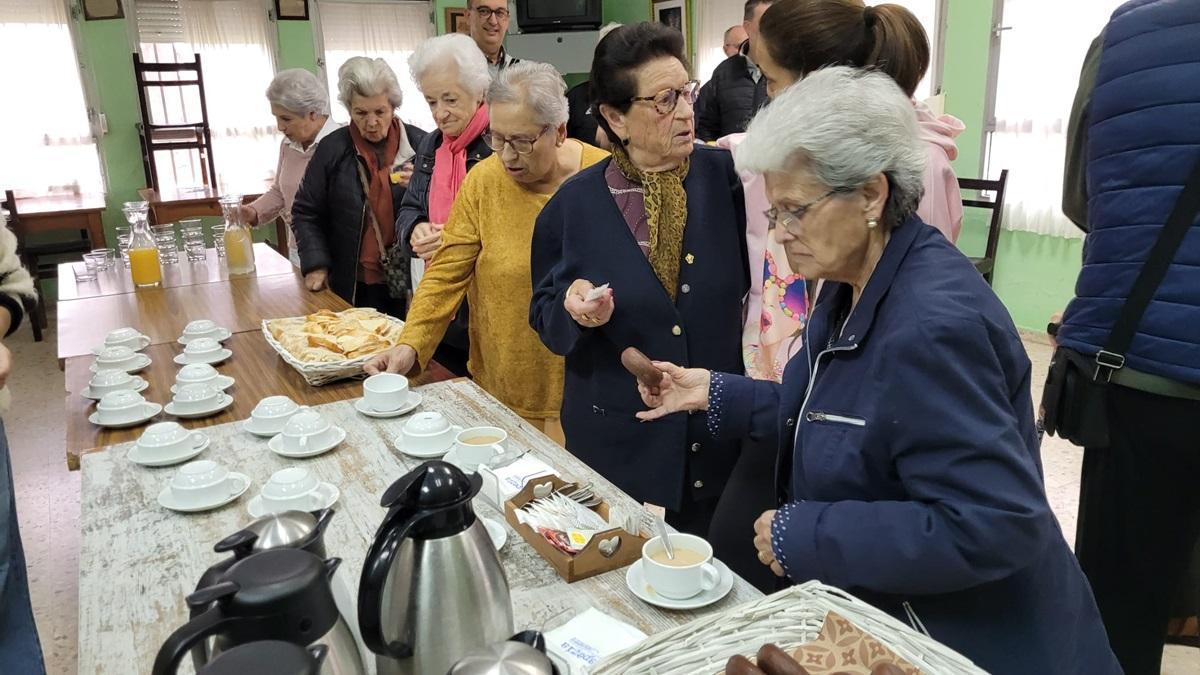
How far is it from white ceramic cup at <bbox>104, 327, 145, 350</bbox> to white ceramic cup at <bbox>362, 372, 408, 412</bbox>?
0.91 metres

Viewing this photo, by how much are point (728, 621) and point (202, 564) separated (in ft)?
2.59

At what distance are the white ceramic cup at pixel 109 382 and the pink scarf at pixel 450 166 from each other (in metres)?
1.01

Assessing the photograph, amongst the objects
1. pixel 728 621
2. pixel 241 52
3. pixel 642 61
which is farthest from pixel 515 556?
pixel 241 52

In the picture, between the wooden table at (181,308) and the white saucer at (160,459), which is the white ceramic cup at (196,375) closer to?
the white saucer at (160,459)

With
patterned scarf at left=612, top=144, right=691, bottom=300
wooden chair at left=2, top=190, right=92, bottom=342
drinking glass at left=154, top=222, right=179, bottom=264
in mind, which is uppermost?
patterned scarf at left=612, top=144, right=691, bottom=300

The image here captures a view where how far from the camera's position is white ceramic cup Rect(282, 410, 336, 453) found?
1578 millimetres

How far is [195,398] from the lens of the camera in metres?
1.83

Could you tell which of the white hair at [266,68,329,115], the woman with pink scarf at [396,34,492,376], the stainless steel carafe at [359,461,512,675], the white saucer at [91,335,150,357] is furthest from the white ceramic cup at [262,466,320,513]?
the white hair at [266,68,329,115]

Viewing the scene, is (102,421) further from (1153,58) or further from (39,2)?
(39,2)

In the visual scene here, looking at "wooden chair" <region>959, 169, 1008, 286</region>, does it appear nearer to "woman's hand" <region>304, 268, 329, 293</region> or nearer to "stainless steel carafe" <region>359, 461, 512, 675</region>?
"woman's hand" <region>304, 268, 329, 293</region>

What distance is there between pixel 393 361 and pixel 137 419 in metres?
0.57

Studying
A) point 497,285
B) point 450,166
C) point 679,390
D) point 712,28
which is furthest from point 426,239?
point 712,28

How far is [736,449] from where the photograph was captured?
6.06 ft

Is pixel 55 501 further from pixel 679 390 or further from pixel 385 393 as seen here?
pixel 679 390
